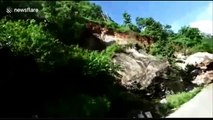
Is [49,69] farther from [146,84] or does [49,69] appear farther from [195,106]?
[146,84]

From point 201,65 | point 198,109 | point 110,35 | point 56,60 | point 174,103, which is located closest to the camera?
point 198,109

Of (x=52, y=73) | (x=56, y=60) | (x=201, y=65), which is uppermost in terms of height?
(x=56, y=60)

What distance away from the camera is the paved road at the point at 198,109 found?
1020 centimetres

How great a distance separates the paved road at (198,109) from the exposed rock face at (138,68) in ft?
11.6

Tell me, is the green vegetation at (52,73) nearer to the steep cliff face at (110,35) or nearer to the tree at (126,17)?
the tree at (126,17)

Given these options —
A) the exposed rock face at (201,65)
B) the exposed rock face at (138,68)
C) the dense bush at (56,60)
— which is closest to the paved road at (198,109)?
the dense bush at (56,60)

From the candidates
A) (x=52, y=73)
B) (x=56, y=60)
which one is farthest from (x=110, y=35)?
(x=52, y=73)

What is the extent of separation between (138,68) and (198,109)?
5.79m

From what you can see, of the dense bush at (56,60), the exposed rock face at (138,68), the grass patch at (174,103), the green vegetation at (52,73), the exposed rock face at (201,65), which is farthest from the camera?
the exposed rock face at (201,65)

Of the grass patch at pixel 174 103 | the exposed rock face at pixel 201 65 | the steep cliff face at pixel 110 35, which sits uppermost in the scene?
the steep cliff face at pixel 110 35

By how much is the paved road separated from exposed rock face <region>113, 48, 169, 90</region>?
3.55 metres

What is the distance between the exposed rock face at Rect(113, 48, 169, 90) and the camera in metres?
15.3

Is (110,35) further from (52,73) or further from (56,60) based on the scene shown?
(52,73)

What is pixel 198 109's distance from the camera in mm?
10586
